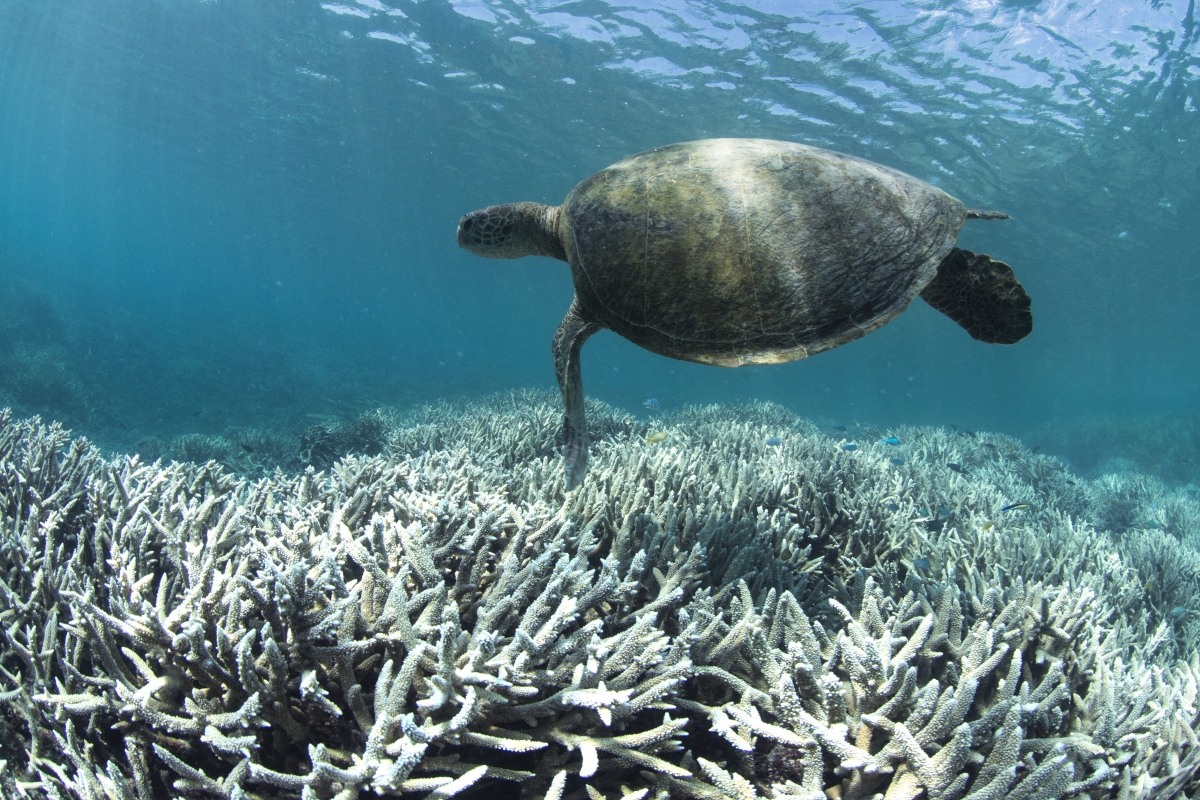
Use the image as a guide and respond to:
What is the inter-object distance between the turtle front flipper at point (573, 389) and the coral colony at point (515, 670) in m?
0.36

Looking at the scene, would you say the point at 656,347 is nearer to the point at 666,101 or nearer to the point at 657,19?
the point at 657,19

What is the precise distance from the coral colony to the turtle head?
210cm

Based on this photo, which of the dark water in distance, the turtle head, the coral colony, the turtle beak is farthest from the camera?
the dark water in distance

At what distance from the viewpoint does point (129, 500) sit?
2.83 m

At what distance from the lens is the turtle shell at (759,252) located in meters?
2.64

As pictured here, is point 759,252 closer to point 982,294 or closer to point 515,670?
point 982,294

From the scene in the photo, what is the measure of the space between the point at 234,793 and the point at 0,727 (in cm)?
115

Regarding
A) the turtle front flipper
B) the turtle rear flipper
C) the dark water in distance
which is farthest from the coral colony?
the dark water in distance

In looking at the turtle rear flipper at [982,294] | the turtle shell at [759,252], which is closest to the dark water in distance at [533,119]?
the turtle shell at [759,252]

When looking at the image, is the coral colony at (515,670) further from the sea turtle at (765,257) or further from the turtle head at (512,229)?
the turtle head at (512,229)

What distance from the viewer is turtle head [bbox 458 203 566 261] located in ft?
12.6

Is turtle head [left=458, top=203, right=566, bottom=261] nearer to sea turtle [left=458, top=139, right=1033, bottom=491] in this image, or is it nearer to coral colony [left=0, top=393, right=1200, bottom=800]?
sea turtle [left=458, top=139, right=1033, bottom=491]

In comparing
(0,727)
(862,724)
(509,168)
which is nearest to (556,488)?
(862,724)

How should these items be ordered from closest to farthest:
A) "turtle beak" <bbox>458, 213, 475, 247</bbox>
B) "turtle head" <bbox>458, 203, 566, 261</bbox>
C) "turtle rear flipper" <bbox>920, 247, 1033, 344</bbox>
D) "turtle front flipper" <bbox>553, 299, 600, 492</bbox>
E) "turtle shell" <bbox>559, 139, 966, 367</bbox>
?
"turtle shell" <bbox>559, 139, 966, 367</bbox>
"turtle rear flipper" <bbox>920, 247, 1033, 344</bbox>
"turtle front flipper" <bbox>553, 299, 600, 492</bbox>
"turtle head" <bbox>458, 203, 566, 261</bbox>
"turtle beak" <bbox>458, 213, 475, 247</bbox>
